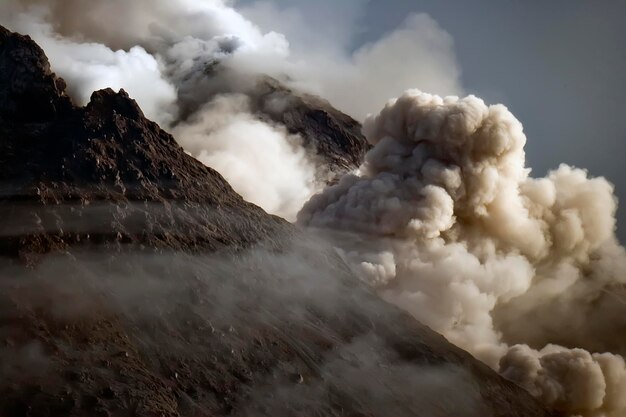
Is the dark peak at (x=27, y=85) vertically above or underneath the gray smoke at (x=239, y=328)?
above

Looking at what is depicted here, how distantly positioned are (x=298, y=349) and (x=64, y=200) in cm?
2209

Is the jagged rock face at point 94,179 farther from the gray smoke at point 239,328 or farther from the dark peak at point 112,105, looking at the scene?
the gray smoke at point 239,328

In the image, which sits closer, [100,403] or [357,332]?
[100,403]

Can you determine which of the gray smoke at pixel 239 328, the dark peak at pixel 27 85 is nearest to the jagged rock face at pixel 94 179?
the dark peak at pixel 27 85

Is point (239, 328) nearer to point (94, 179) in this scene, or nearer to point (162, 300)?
point (162, 300)

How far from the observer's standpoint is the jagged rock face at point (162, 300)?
3953cm

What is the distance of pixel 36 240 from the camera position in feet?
153

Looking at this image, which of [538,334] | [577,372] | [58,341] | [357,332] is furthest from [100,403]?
[538,334]

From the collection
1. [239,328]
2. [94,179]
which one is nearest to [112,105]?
[94,179]

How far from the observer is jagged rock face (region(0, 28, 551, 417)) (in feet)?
130

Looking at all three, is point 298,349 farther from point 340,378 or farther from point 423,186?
point 423,186

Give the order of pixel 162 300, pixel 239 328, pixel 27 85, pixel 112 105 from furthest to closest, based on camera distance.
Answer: pixel 27 85 → pixel 112 105 → pixel 239 328 → pixel 162 300

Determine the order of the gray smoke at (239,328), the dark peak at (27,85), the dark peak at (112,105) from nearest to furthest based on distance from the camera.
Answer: the gray smoke at (239,328) < the dark peak at (112,105) < the dark peak at (27,85)

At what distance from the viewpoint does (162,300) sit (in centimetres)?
4784
